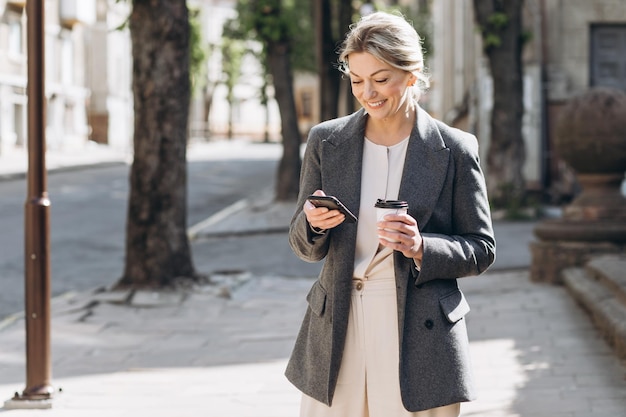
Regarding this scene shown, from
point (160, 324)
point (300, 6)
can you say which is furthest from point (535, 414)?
point (300, 6)

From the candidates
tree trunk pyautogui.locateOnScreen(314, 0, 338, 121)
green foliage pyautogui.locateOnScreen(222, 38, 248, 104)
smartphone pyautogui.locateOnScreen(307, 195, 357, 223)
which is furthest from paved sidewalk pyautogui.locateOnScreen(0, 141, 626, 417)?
green foliage pyautogui.locateOnScreen(222, 38, 248, 104)

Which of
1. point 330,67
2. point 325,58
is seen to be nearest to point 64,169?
point 330,67

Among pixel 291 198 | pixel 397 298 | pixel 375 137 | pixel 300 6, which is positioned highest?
pixel 300 6

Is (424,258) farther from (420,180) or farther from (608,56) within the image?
(608,56)

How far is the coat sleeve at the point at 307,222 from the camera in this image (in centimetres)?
358

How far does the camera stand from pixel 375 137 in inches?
147

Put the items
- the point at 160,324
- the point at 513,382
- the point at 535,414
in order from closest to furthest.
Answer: the point at 535,414
the point at 513,382
the point at 160,324

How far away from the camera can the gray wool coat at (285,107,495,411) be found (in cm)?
360

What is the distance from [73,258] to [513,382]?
9162 millimetres

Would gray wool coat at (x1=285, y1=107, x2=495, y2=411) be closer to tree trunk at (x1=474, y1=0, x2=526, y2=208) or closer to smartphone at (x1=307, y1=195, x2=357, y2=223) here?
smartphone at (x1=307, y1=195, x2=357, y2=223)

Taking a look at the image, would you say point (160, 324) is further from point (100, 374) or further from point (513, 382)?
point (513, 382)

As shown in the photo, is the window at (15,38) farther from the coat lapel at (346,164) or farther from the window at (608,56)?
the coat lapel at (346,164)

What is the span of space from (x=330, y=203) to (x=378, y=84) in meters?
0.37

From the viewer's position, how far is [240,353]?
8523mm
